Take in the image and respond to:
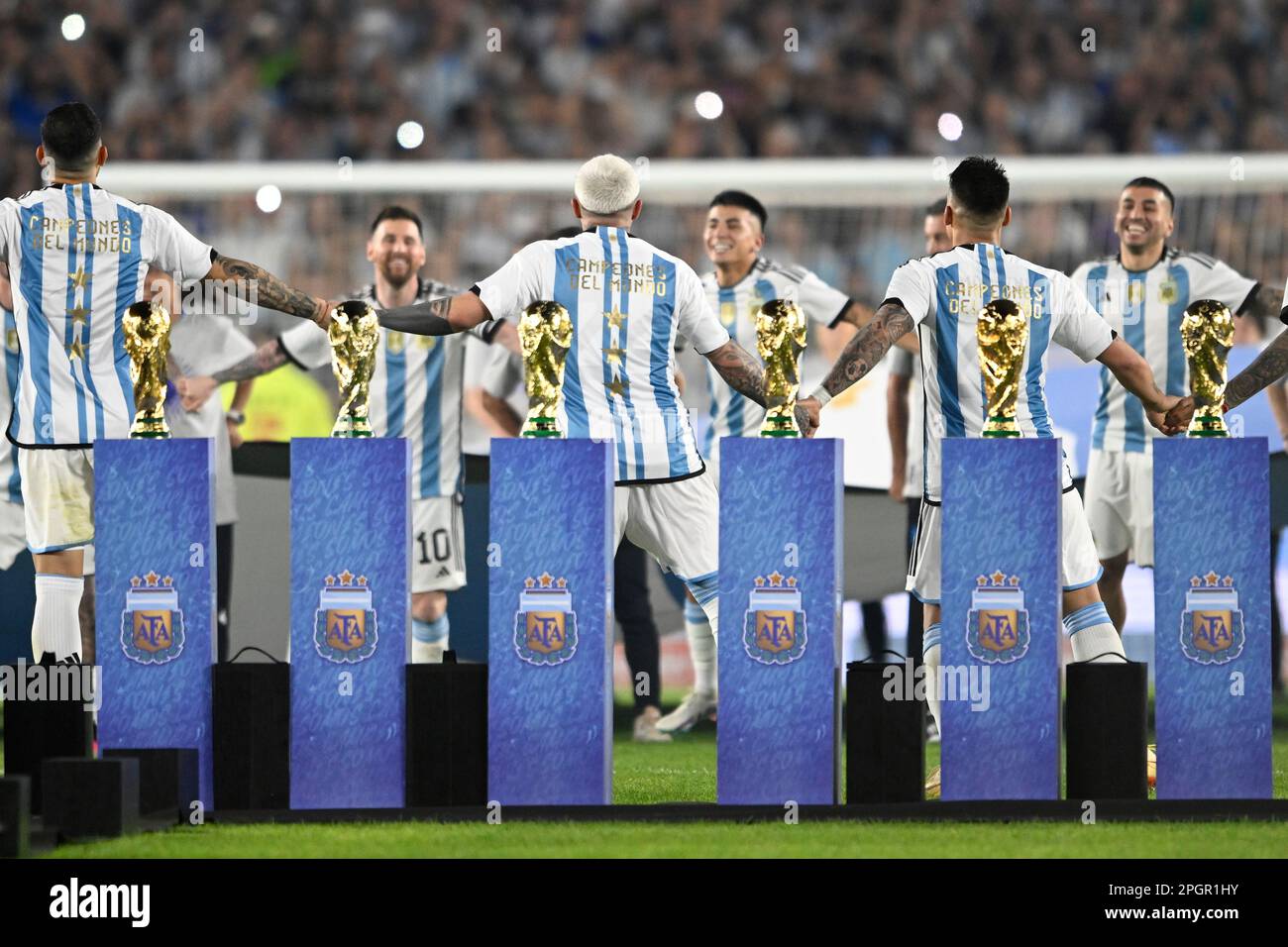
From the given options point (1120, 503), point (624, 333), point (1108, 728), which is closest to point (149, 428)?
point (624, 333)

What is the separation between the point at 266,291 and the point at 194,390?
1.50 metres

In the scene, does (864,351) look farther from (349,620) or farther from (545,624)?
(349,620)

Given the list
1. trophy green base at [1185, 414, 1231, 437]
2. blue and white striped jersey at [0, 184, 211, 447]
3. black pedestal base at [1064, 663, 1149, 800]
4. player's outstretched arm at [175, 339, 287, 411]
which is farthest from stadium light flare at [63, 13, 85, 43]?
black pedestal base at [1064, 663, 1149, 800]

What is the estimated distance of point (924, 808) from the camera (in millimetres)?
5184

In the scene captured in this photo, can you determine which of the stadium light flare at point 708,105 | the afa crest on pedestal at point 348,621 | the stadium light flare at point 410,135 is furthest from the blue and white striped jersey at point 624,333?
the stadium light flare at point 410,135

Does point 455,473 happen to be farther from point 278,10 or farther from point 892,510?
point 278,10

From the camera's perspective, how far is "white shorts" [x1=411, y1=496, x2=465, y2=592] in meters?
7.70

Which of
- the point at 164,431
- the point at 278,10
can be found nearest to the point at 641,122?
the point at 278,10

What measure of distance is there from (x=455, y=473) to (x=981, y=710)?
2991mm

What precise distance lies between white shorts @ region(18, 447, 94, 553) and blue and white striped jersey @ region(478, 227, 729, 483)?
4.47 feet

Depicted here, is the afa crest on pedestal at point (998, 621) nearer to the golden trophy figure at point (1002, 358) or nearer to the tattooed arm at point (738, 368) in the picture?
the golden trophy figure at point (1002, 358)

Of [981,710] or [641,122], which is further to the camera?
[641,122]

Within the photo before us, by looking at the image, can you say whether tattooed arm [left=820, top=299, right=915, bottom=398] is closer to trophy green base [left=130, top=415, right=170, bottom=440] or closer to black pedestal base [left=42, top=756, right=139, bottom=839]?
trophy green base [left=130, top=415, right=170, bottom=440]
